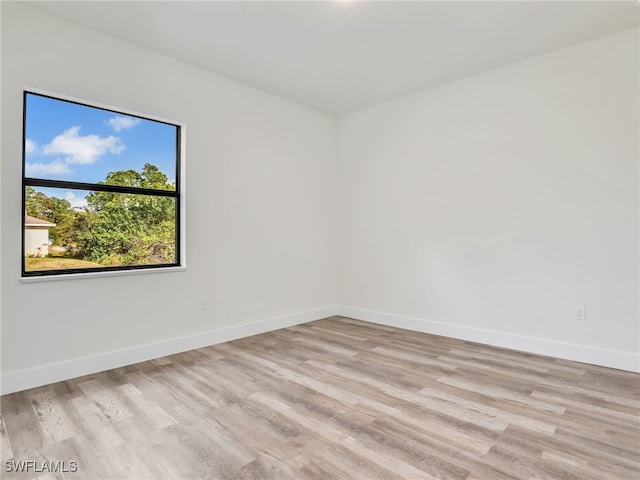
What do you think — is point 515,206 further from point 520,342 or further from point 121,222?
point 121,222

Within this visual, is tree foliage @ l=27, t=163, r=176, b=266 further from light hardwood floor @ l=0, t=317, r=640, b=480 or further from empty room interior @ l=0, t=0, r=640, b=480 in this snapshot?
light hardwood floor @ l=0, t=317, r=640, b=480

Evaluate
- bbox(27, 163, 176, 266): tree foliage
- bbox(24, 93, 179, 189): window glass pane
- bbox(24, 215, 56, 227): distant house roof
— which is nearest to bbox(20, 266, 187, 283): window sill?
bbox(27, 163, 176, 266): tree foliage

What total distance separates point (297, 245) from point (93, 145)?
2.47 metres

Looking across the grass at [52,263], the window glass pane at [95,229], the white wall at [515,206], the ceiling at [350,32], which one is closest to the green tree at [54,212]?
the window glass pane at [95,229]

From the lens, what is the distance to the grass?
276cm

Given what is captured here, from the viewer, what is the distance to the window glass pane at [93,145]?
2.80 meters

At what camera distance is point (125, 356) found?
3.15m

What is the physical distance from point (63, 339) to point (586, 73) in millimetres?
4919

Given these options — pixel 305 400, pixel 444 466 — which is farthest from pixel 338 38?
pixel 444 466

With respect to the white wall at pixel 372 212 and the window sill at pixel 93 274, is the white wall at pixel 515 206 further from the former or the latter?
the window sill at pixel 93 274

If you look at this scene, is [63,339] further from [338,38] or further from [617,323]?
[617,323]

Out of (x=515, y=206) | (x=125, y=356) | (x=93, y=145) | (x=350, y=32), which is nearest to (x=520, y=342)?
(x=515, y=206)

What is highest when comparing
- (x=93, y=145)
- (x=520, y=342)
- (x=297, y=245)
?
(x=93, y=145)

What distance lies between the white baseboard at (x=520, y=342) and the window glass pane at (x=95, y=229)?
9.00ft
